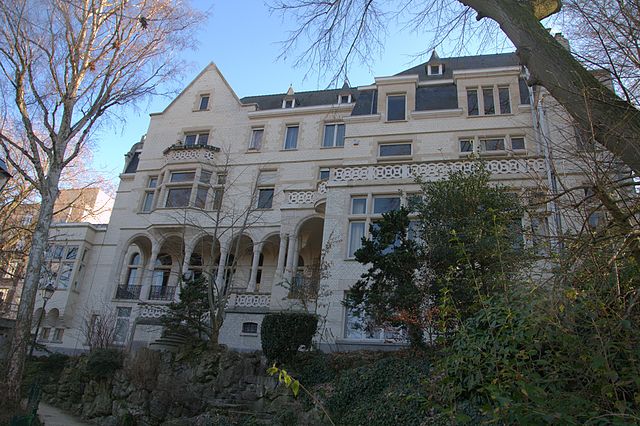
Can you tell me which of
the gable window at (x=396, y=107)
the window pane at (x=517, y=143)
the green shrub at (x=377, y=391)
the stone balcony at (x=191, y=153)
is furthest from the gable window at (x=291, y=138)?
the green shrub at (x=377, y=391)

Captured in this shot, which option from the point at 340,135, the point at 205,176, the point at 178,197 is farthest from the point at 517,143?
the point at 178,197

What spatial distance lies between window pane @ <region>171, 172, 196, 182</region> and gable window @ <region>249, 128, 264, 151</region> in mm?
3549

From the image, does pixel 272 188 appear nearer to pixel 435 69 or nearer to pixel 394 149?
pixel 394 149

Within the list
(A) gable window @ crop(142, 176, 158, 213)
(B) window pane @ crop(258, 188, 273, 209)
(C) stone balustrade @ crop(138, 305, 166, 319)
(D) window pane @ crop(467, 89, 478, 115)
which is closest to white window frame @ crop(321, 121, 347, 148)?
(B) window pane @ crop(258, 188, 273, 209)

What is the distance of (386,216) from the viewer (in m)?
12.1

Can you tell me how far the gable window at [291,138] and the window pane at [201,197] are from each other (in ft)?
16.2

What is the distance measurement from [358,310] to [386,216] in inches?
99.8

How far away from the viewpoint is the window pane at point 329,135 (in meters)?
25.0

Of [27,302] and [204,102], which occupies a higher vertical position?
[204,102]

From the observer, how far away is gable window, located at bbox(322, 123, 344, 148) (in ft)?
81.4

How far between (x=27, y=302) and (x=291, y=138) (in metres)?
16.9

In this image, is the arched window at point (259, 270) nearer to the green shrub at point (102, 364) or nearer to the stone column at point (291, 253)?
the stone column at point (291, 253)

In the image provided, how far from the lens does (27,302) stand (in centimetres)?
1123

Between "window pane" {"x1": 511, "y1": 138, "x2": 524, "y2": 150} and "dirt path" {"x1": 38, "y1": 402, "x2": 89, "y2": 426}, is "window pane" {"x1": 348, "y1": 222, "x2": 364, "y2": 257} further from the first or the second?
"dirt path" {"x1": 38, "y1": 402, "x2": 89, "y2": 426}
